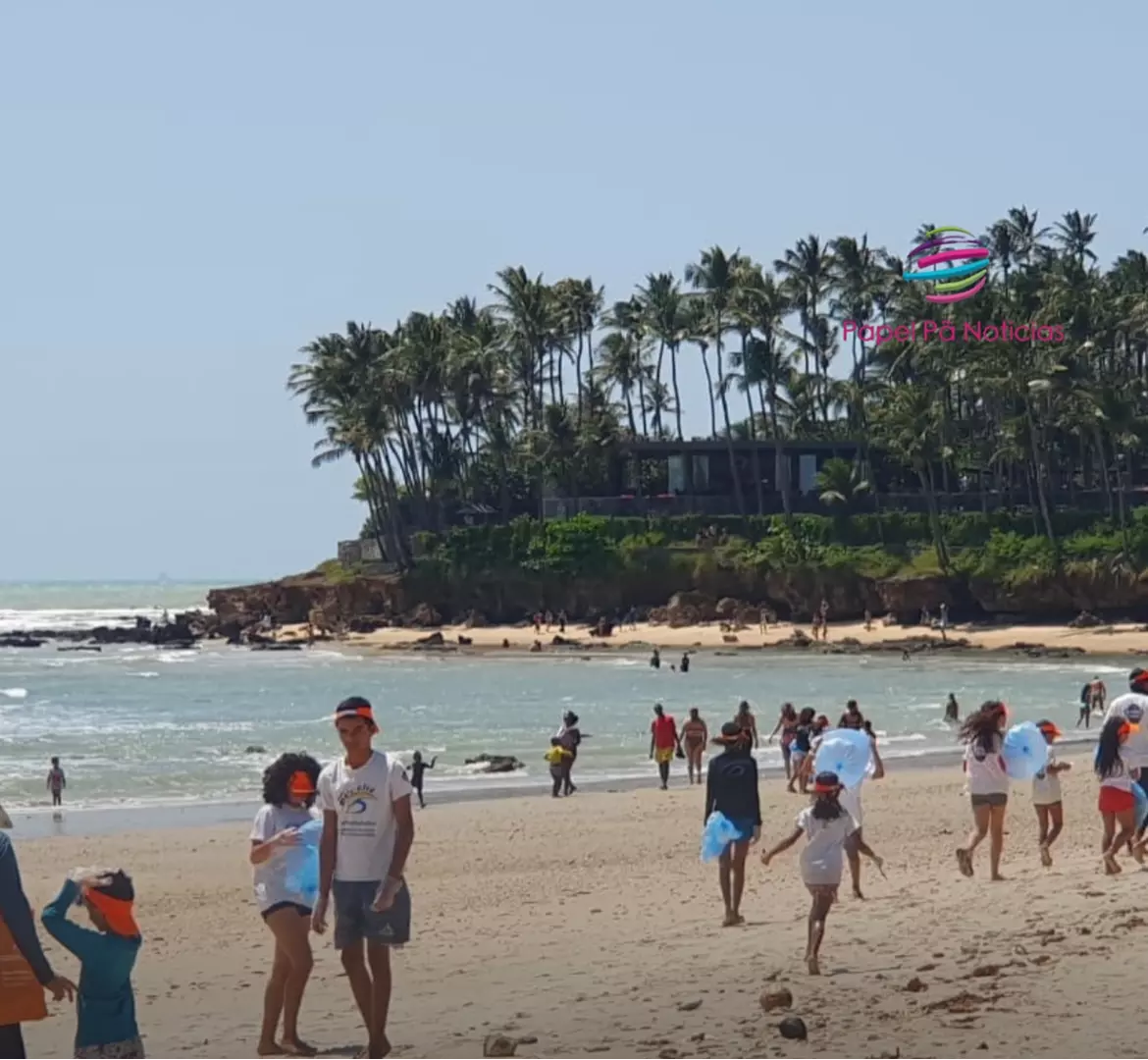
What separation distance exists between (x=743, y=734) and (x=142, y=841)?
31.9 ft

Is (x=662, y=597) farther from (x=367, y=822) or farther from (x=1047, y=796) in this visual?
(x=367, y=822)

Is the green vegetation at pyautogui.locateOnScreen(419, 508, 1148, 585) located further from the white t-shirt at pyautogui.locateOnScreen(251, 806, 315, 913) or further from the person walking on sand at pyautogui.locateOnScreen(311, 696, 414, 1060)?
the person walking on sand at pyautogui.locateOnScreen(311, 696, 414, 1060)

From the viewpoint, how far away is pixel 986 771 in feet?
43.2

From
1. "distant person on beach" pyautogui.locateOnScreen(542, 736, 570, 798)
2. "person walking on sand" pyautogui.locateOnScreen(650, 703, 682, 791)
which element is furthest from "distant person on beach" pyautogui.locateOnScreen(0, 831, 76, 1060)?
"person walking on sand" pyautogui.locateOnScreen(650, 703, 682, 791)

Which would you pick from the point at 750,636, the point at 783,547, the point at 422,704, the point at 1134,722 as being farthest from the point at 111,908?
the point at 783,547

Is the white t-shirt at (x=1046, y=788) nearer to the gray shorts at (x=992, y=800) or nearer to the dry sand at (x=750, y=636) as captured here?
the gray shorts at (x=992, y=800)

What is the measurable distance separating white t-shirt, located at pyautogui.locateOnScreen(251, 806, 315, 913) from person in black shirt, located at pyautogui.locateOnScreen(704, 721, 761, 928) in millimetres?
3848

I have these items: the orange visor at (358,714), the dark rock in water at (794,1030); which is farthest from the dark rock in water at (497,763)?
the orange visor at (358,714)

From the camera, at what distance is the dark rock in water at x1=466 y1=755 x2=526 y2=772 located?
27984 millimetres

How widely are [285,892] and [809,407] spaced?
82531mm

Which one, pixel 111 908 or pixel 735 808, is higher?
pixel 111 908

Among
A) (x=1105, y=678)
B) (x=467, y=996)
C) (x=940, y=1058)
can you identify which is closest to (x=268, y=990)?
(x=467, y=996)

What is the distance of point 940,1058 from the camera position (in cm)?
742

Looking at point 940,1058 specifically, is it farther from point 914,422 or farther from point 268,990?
point 914,422
